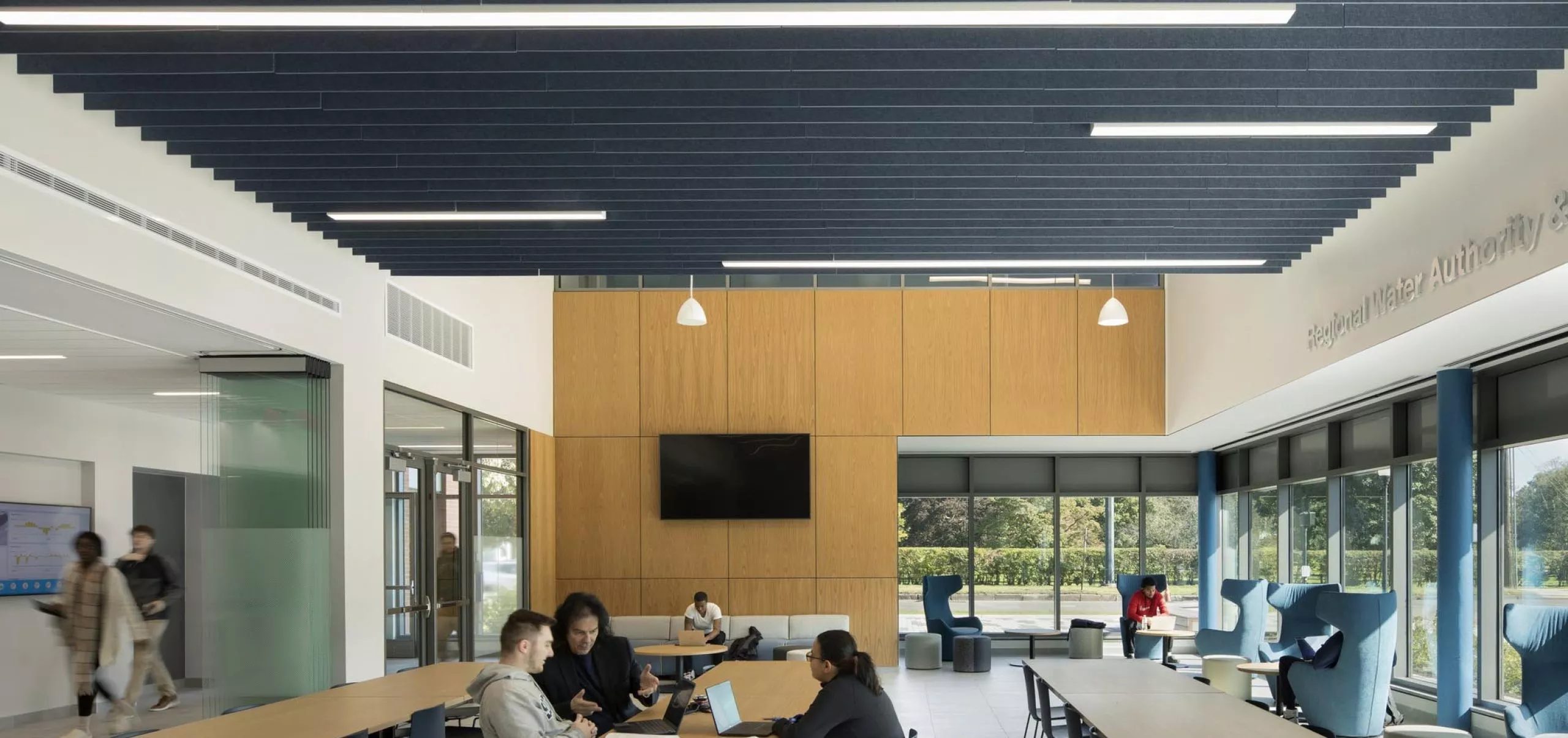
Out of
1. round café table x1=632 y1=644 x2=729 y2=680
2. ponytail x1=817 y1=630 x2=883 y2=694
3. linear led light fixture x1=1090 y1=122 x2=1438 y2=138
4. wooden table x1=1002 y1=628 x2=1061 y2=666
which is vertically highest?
linear led light fixture x1=1090 y1=122 x2=1438 y2=138

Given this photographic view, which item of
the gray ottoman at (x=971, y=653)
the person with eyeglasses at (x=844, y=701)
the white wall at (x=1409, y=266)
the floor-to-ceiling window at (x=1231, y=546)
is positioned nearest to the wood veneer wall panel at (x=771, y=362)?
the gray ottoman at (x=971, y=653)

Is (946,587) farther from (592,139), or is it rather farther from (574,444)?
(592,139)

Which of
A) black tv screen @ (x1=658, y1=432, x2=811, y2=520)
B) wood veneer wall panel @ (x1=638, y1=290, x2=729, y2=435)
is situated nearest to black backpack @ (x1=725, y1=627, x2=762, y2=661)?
black tv screen @ (x1=658, y1=432, x2=811, y2=520)

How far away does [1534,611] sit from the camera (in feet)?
24.1

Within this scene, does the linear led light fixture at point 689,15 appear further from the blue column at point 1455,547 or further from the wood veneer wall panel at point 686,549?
the wood veneer wall panel at point 686,549

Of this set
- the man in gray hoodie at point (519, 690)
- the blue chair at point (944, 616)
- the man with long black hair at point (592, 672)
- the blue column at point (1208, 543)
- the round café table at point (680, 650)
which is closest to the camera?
the man in gray hoodie at point (519, 690)

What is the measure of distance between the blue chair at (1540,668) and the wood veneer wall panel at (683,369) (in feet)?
32.2

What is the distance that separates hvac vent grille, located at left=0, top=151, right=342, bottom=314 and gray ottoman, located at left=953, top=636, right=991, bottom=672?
8.69 m

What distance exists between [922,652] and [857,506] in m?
1.92

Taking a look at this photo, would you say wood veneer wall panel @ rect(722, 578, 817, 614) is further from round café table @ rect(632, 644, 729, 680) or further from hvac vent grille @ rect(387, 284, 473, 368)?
hvac vent grille @ rect(387, 284, 473, 368)

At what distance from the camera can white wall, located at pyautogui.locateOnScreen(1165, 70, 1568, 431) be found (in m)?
6.09

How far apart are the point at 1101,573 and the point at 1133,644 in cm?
258

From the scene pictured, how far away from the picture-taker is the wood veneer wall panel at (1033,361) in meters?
15.6

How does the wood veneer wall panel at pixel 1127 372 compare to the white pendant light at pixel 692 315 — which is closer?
the white pendant light at pixel 692 315
